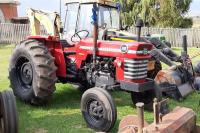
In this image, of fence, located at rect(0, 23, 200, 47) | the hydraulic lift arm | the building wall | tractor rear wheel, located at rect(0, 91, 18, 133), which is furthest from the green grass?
the building wall

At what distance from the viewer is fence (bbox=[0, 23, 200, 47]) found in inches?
870

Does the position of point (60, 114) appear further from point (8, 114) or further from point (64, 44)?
point (8, 114)

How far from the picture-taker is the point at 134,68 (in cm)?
622

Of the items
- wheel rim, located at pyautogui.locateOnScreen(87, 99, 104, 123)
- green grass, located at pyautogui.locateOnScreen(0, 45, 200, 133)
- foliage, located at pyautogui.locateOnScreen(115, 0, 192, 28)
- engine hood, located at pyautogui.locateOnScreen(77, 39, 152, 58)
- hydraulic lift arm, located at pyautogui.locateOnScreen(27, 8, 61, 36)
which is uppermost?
foliage, located at pyautogui.locateOnScreen(115, 0, 192, 28)

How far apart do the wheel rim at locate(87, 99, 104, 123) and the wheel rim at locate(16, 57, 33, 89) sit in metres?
1.59

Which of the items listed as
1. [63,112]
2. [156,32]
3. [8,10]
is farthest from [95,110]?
[8,10]

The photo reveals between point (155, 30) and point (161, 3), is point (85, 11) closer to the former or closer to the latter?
point (155, 30)

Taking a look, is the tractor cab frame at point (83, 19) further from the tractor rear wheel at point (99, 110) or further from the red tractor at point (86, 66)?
the tractor rear wheel at point (99, 110)

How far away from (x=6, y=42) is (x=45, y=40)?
16306 millimetres

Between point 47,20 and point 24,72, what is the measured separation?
5.10 ft

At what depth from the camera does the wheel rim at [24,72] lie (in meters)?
7.09

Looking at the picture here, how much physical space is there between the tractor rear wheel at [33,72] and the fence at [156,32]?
49.4 ft

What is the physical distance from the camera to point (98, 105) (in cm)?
584

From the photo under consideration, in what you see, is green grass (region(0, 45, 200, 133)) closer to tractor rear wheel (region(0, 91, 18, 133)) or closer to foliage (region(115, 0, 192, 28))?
tractor rear wheel (region(0, 91, 18, 133))
